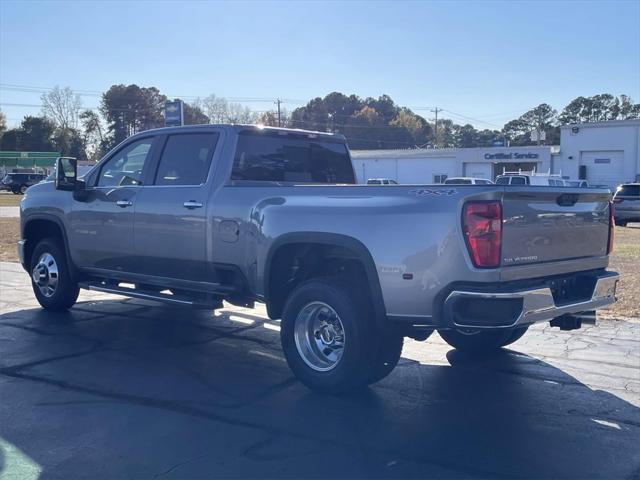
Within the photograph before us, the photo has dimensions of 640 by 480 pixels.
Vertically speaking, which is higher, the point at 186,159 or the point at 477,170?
the point at 186,159

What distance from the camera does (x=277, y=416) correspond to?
5.23 meters

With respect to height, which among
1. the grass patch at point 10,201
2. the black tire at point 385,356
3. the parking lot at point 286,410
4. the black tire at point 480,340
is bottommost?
the grass patch at point 10,201

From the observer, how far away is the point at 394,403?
5.57 meters

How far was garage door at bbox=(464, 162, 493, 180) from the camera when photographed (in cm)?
5478

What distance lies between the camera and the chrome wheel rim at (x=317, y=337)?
578 centimetres

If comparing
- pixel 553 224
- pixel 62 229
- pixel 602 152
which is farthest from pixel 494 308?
pixel 602 152

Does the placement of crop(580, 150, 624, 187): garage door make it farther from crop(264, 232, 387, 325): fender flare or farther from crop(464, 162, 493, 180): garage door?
crop(264, 232, 387, 325): fender flare

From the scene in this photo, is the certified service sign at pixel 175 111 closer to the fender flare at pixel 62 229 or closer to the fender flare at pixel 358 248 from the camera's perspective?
the fender flare at pixel 62 229

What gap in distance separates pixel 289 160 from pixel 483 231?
305 cm

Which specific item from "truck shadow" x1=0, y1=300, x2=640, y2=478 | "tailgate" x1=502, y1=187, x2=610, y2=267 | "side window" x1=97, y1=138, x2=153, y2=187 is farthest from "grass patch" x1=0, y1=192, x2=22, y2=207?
"tailgate" x1=502, y1=187, x2=610, y2=267

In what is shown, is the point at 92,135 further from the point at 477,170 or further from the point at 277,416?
the point at 277,416

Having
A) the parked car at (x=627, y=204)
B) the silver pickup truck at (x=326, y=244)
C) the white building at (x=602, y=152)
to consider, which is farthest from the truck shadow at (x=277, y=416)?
the white building at (x=602, y=152)

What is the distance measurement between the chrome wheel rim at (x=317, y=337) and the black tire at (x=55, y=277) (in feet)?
12.7

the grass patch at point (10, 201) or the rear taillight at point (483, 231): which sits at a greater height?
the rear taillight at point (483, 231)
